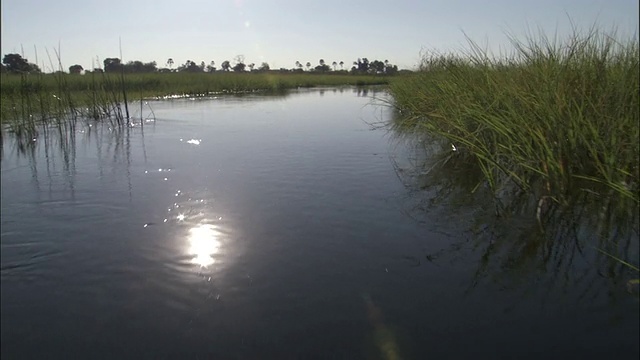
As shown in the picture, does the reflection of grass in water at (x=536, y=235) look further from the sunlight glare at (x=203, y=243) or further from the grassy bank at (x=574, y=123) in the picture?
the sunlight glare at (x=203, y=243)

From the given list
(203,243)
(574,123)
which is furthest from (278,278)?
(574,123)

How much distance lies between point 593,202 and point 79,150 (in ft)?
17.9

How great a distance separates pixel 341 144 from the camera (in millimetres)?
6086

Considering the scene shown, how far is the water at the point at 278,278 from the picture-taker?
5.52 ft

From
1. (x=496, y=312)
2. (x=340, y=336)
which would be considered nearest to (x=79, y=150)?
(x=340, y=336)

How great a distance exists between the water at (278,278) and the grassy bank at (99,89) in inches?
163

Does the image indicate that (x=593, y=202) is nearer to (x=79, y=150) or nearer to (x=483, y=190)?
(x=483, y=190)

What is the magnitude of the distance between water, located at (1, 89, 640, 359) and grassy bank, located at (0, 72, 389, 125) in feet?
13.6

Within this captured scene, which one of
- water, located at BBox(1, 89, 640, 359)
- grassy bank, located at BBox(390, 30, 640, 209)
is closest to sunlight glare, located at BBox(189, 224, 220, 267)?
water, located at BBox(1, 89, 640, 359)

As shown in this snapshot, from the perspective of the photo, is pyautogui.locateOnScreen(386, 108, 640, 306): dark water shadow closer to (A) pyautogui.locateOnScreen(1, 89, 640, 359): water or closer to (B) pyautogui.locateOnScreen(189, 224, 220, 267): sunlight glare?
(A) pyautogui.locateOnScreen(1, 89, 640, 359): water

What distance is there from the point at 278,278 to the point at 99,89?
33.3 feet

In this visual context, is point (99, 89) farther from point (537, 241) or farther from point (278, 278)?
point (537, 241)

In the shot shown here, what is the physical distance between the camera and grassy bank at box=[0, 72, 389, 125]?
7.40 m

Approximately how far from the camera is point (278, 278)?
218cm
